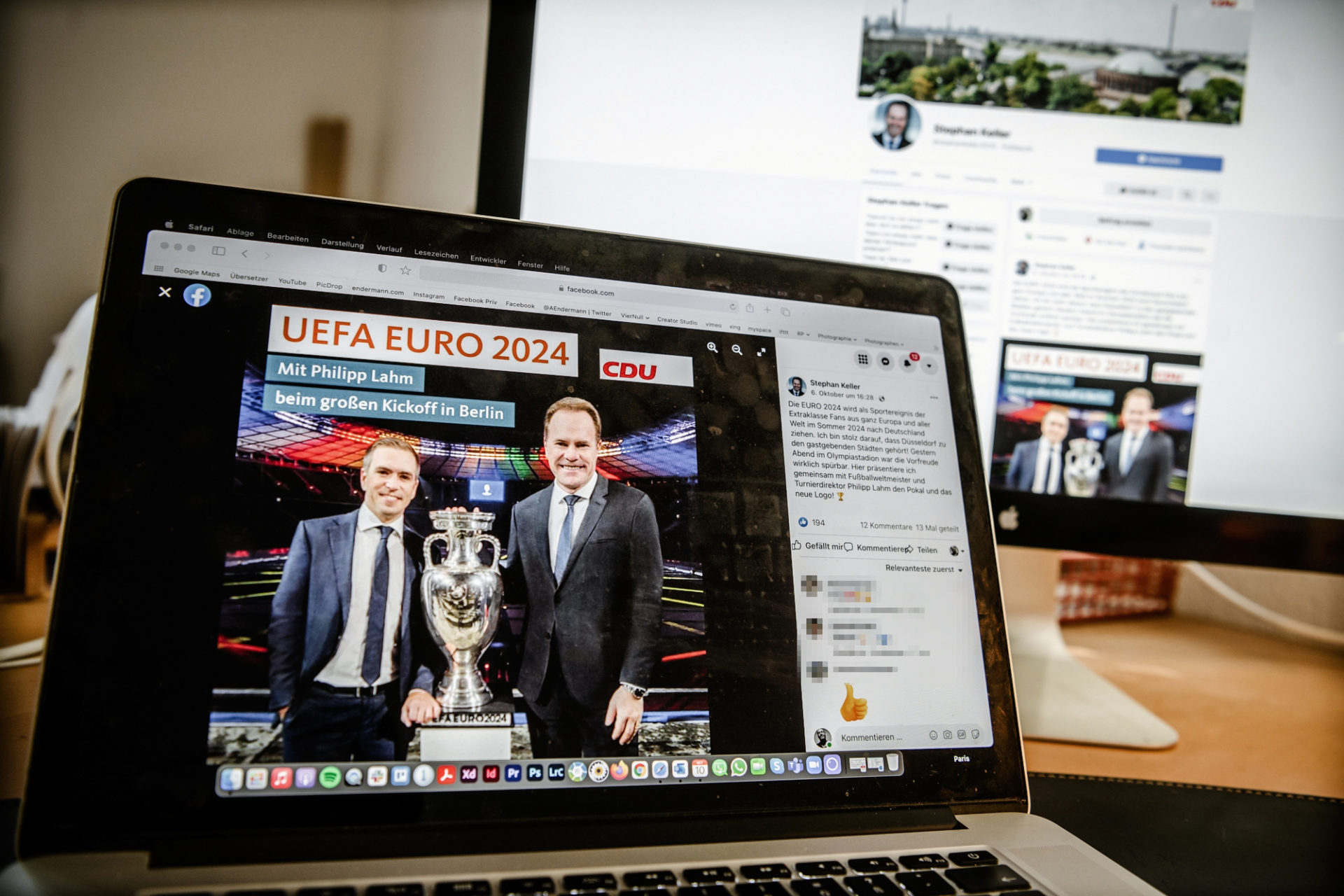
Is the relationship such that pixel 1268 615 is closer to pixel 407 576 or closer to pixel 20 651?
pixel 407 576

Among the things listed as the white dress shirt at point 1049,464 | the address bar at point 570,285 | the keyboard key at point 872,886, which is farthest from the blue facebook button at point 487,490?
the white dress shirt at point 1049,464

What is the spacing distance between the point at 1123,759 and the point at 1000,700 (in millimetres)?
219

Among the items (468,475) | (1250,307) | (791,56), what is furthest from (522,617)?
(1250,307)

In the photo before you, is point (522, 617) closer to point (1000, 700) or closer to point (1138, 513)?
point (1000, 700)

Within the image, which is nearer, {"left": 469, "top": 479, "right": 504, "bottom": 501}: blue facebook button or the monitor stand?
{"left": 469, "top": 479, "right": 504, "bottom": 501}: blue facebook button

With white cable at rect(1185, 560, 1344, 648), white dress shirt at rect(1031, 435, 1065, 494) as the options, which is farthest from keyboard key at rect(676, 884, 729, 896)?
white cable at rect(1185, 560, 1344, 648)

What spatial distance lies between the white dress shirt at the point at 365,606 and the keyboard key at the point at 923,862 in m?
0.23

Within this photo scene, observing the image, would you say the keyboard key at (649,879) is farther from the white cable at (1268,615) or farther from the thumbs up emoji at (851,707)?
the white cable at (1268,615)

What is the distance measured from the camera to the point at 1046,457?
58 cm

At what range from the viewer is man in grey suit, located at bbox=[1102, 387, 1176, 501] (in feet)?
1.89

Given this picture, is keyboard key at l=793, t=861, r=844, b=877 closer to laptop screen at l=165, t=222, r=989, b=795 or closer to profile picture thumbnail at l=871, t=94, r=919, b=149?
laptop screen at l=165, t=222, r=989, b=795

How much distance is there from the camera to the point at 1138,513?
57cm

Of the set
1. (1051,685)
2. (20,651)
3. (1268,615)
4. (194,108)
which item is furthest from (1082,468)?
(194,108)

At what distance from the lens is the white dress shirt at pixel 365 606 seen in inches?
12.1
